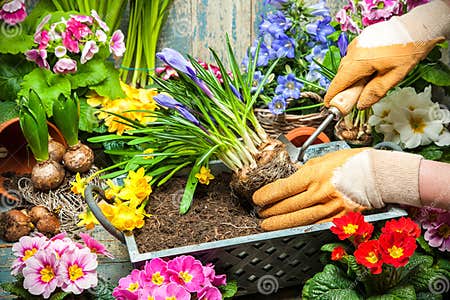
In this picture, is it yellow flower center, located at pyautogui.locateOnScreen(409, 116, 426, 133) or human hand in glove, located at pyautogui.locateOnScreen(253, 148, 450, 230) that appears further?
yellow flower center, located at pyautogui.locateOnScreen(409, 116, 426, 133)

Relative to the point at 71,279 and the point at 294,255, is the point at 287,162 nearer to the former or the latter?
the point at 294,255

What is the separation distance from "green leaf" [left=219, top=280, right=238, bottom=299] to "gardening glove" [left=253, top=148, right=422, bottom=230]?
155 millimetres

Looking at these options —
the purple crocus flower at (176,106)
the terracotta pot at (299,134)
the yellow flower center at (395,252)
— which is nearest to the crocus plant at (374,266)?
the yellow flower center at (395,252)

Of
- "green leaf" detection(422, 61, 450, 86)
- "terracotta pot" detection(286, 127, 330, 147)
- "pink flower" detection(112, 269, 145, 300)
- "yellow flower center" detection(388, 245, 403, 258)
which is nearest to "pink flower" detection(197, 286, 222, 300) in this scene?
"pink flower" detection(112, 269, 145, 300)

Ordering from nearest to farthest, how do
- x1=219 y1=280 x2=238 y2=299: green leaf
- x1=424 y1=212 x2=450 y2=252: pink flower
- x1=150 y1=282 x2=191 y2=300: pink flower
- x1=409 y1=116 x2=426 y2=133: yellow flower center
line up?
x1=150 y1=282 x2=191 y2=300: pink flower < x1=219 y1=280 x2=238 y2=299: green leaf < x1=424 y1=212 x2=450 y2=252: pink flower < x1=409 y1=116 x2=426 y2=133: yellow flower center

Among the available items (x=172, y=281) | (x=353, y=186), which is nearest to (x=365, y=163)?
(x=353, y=186)

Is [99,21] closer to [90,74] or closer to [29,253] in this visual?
[90,74]

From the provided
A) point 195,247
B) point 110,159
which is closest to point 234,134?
point 195,247

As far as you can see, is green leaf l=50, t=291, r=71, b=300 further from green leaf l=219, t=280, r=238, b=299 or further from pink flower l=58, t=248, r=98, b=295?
green leaf l=219, t=280, r=238, b=299

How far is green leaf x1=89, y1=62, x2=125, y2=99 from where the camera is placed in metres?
1.79

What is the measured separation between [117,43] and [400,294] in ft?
3.39

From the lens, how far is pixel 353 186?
1.34 metres

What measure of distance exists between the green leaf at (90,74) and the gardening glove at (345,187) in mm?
645

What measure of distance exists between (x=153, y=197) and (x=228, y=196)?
17 centimetres
